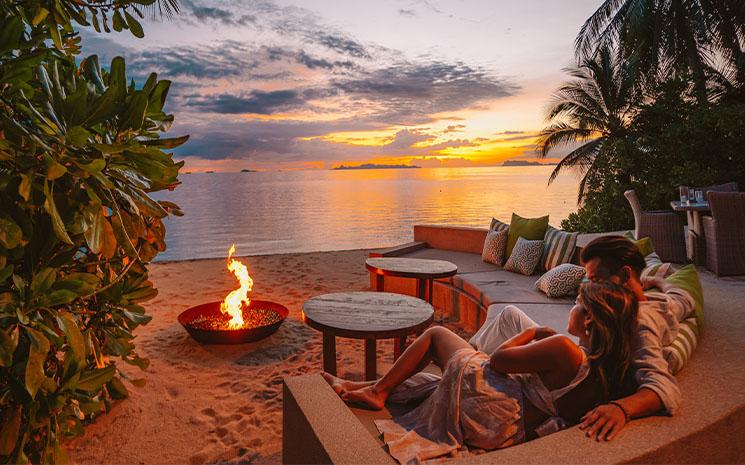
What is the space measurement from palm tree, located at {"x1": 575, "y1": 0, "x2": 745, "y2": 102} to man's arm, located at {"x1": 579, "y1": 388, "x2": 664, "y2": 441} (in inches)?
472

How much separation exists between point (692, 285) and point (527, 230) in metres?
2.52

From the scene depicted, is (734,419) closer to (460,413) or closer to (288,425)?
(460,413)

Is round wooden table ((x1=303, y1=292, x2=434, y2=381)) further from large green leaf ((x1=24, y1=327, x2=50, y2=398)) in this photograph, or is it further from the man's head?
large green leaf ((x1=24, y1=327, x2=50, y2=398))

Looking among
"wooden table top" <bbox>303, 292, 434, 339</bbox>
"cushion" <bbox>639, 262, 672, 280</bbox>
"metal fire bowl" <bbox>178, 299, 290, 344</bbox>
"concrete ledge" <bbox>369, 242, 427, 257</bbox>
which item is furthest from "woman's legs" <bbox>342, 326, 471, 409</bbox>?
"concrete ledge" <bbox>369, 242, 427, 257</bbox>

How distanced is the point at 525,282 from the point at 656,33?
10.6 m

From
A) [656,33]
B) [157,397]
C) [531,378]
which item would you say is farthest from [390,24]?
[531,378]

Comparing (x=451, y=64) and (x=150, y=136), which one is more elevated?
(x=451, y=64)

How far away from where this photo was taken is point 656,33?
1134cm

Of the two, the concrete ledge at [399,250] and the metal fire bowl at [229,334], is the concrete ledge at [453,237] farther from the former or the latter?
the metal fire bowl at [229,334]

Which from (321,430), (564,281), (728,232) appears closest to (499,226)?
(564,281)

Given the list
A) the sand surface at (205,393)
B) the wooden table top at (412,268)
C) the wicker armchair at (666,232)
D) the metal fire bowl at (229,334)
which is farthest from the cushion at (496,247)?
the metal fire bowl at (229,334)

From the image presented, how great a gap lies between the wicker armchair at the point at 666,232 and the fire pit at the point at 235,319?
463 centimetres

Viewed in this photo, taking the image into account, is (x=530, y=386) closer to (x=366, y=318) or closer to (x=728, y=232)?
(x=366, y=318)

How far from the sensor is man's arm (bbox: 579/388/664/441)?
1.33 metres
